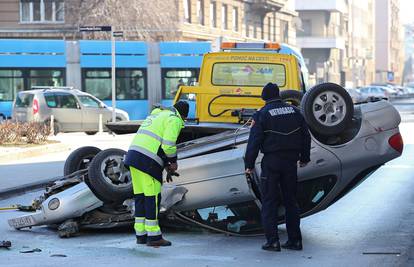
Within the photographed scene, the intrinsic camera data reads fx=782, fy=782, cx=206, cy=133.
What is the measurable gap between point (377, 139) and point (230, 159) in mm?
1574

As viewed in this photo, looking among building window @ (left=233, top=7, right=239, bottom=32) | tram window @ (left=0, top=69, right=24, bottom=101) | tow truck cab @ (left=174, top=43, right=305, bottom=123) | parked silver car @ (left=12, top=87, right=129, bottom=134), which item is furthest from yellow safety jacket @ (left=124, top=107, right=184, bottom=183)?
building window @ (left=233, top=7, right=239, bottom=32)

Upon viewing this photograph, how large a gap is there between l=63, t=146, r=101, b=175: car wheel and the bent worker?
204cm

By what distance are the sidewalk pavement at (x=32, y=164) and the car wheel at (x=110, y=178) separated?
4315 millimetres

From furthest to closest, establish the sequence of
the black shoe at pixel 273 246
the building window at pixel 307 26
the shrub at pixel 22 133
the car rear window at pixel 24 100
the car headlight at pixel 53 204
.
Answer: the building window at pixel 307 26, the car rear window at pixel 24 100, the shrub at pixel 22 133, the car headlight at pixel 53 204, the black shoe at pixel 273 246

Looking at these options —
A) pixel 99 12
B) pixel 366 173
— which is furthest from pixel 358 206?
pixel 99 12

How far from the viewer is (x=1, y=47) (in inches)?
1184

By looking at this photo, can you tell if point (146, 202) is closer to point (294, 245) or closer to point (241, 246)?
point (241, 246)

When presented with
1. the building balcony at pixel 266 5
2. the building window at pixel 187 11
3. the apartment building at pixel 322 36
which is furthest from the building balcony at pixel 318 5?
the building window at pixel 187 11

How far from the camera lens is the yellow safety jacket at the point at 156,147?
8016mm

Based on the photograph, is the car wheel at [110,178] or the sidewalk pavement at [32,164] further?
the sidewalk pavement at [32,164]

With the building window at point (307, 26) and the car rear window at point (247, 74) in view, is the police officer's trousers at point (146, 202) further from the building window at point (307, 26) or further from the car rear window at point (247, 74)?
the building window at point (307, 26)

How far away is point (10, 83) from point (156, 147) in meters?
23.6

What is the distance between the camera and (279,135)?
766cm

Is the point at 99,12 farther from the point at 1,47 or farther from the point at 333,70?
the point at 333,70
